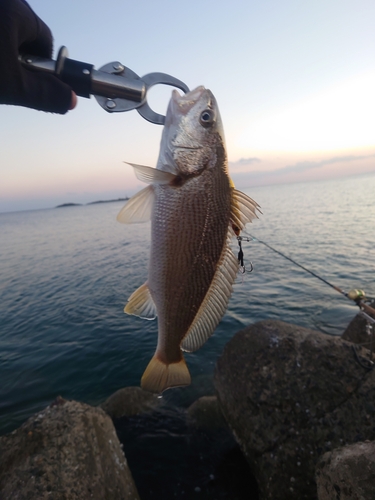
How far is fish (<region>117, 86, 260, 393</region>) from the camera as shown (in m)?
2.25

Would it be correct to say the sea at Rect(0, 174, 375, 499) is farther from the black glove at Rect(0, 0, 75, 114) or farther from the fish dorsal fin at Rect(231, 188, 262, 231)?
the black glove at Rect(0, 0, 75, 114)

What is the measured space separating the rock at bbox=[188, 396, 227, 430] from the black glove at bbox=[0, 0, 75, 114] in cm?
505

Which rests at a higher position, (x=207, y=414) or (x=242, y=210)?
(x=242, y=210)

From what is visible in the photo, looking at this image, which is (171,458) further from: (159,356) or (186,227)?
(186,227)

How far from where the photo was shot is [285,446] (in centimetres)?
345

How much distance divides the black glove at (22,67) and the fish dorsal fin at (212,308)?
184cm

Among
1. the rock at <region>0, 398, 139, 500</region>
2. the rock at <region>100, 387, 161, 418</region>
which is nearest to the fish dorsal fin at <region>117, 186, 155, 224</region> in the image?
the rock at <region>0, 398, 139, 500</region>

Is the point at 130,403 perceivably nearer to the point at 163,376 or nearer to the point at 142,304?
the point at 163,376

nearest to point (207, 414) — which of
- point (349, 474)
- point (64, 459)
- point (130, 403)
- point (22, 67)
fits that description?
point (130, 403)

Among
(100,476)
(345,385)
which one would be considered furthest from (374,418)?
(100,476)

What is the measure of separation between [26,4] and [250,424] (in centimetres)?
467

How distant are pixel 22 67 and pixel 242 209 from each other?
1893mm

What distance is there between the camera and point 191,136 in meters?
2.37

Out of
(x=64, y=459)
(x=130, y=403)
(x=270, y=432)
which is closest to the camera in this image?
(x=64, y=459)
